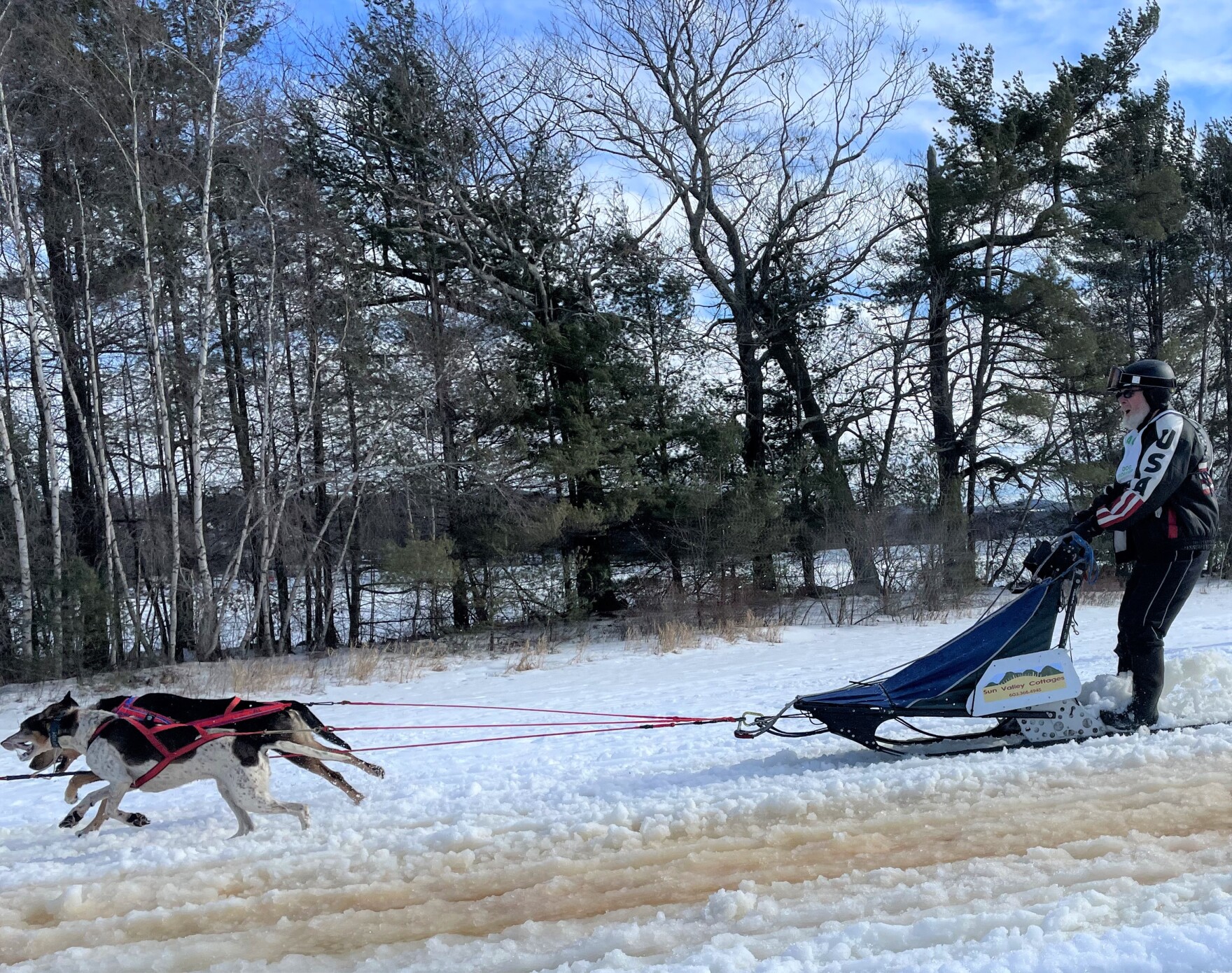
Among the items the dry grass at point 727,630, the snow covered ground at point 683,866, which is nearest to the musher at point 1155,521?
the snow covered ground at point 683,866

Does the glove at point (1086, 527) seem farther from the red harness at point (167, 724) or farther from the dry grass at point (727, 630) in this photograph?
the dry grass at point (727, 630)

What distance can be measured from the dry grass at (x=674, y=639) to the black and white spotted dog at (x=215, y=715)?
26.9 ft

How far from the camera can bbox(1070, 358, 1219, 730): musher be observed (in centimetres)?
474

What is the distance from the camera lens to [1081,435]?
21.8 meters

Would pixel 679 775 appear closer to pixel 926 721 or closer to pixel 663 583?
pixel 926 721

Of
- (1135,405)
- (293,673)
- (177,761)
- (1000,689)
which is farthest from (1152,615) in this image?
(293,673)

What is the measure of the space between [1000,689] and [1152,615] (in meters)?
0.92

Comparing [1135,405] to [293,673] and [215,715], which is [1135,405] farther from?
[293,673]

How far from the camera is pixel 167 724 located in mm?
4715

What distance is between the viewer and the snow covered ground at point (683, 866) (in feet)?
9.14

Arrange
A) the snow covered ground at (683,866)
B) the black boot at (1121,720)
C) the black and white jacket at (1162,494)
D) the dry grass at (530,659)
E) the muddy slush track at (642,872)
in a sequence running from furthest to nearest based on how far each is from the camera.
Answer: the dry grass at (530,659)
the black boot at (1121,720)
the black and white jacket at (1162,494)
the muddy slush track at (642,872)
the snow covered ground at (683,866)

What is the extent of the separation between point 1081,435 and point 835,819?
67.8ft

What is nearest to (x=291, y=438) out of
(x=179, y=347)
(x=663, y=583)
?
(x=179, y=347)

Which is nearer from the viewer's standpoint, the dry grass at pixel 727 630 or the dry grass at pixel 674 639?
the dry grass at pixel 674 639
